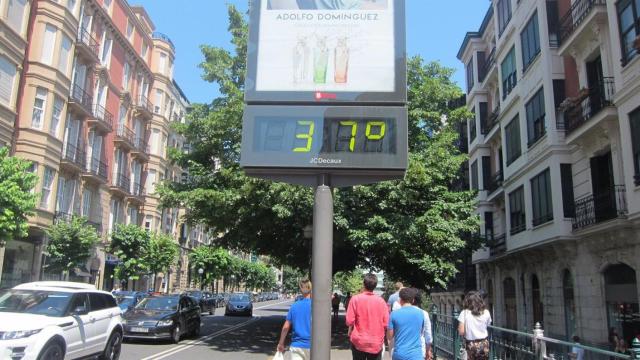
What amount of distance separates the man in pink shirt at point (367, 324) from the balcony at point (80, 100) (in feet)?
93.6

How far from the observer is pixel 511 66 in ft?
88.2

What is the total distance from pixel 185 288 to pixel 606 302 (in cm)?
4891

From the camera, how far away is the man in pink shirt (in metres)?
7.26

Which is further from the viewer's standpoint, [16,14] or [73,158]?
[73,158]

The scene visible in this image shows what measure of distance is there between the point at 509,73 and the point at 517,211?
699 centimetres

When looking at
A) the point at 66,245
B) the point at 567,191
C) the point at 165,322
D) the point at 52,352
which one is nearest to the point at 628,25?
the point at 567,191

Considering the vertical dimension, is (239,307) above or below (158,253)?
below

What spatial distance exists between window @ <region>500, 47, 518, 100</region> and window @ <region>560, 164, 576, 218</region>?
22.5 feet

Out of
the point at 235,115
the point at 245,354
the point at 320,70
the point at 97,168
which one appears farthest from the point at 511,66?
the point at 97,168

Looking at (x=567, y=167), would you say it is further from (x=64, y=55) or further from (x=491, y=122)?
(x=64, y=55)

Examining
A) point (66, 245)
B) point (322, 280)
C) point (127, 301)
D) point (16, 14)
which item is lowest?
point (127, 301)

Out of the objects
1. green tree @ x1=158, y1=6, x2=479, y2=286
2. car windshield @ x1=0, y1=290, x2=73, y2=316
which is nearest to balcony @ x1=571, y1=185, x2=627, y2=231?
green tree @ x1=158, y1=6, x2=479, y2=286

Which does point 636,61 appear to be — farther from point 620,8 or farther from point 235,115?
point 235,115

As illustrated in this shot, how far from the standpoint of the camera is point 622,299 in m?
16.5
